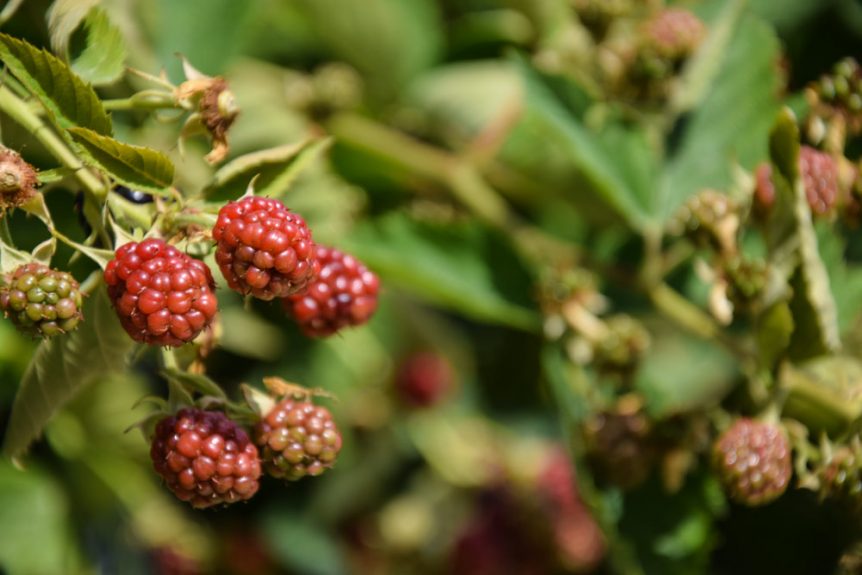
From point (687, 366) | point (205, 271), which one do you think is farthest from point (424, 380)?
point (205, 271)

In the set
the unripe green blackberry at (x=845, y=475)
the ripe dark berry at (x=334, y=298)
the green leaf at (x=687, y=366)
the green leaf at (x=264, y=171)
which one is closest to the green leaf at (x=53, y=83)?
the green leaf at (x=264, y=171)

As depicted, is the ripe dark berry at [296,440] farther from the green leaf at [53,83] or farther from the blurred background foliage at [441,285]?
the green leaf at [53,83]

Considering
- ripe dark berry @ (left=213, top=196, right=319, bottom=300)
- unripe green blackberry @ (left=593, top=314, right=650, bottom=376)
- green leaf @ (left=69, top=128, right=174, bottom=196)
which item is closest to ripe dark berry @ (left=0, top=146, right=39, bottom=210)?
green leaf @ (left=69, top=128, right=174, bottom=196)

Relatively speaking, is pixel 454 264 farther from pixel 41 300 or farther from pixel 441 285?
pixel 41 300

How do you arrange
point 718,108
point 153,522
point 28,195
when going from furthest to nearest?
point 153,522
point 718,108
point 28,195

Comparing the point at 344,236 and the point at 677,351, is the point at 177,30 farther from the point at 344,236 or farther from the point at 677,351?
the point at 677,351

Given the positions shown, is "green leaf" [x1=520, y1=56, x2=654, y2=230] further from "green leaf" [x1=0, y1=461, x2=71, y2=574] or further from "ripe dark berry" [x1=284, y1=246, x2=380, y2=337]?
"green leaf" [x1=0, y1=461, x2=71, y2=574]

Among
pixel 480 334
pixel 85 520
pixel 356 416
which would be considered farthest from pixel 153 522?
pixel 480 334
